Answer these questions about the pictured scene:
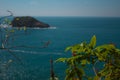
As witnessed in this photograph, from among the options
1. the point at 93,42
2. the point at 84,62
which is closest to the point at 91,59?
the point at 84,62

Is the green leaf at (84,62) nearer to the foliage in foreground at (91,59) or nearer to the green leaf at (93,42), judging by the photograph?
the foliage in foreground at (91,59)

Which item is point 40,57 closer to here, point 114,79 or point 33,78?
point 33,78

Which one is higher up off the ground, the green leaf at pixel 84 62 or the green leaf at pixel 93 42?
the green leaf at pixel 93 42

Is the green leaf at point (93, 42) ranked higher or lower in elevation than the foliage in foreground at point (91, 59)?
higher

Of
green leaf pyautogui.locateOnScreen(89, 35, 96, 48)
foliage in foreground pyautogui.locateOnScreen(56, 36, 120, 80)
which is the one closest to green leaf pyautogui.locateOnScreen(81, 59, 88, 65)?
foliage in foreground pyautogui.locateOnScreen(56, 36, 120, 80)

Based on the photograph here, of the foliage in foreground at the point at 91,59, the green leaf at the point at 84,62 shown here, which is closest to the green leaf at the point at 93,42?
the foliage in foreground at the point at 91,59

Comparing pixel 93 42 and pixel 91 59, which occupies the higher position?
pixel 93 42

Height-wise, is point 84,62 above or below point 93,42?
below

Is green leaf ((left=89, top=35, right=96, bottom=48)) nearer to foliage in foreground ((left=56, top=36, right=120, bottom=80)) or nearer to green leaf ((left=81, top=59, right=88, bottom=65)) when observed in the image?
foliage in foreground ((left=56, top=36, right=120, bottom=80))

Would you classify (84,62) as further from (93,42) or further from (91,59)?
(93,42)

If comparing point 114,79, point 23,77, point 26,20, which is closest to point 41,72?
point 23,77
